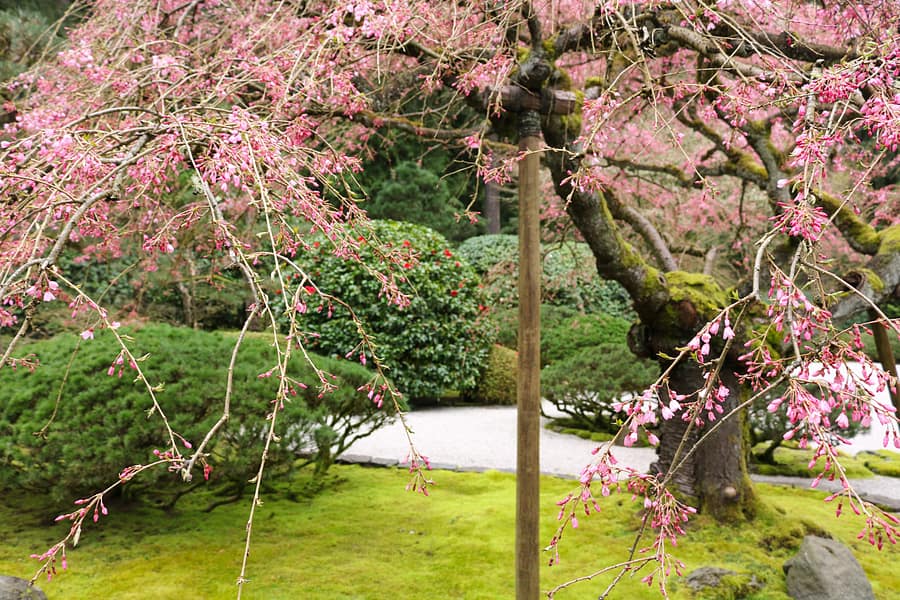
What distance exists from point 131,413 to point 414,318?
453 cm

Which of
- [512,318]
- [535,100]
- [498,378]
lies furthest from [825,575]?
[512,318]

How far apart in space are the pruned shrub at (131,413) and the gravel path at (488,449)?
1.89 m

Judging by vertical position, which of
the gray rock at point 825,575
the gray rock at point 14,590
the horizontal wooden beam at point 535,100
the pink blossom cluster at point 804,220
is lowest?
the gray rock at point 14,590

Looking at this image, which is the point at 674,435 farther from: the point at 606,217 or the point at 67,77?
the point at 67,77

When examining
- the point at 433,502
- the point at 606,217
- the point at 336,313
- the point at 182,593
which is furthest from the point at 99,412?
the point at 336,313

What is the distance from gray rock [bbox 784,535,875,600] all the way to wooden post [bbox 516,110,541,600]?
1227 millimetres

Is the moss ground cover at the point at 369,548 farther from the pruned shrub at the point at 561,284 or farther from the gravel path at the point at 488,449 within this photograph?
the pruned shrub at the point at 561,284

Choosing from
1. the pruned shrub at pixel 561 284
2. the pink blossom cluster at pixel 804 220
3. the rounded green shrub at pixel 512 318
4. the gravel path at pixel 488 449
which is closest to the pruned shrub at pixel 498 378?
the gravel path at pixel 488 449

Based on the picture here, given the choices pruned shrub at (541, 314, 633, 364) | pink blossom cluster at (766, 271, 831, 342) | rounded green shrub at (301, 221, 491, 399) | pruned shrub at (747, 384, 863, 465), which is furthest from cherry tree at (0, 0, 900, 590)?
pruned shrub at (541, 314, 633, 364)

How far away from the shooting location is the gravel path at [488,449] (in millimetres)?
5180

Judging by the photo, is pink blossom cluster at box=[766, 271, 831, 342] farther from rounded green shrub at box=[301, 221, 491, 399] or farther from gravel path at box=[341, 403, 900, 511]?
rounded green shrub at box=[301, 221, 491, 399]

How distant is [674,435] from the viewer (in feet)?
12.1

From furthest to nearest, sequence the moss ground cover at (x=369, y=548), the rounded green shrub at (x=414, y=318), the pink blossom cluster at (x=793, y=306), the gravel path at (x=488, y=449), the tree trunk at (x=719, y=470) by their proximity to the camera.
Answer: the rounded green shrub at (x=414, y=318), the gravel path at (x=488, y=449), the tree trunk at (x=719, y=470), the moss ground cover at (x=369, y=548), the pink blossom cluster at (x=793, y=306)

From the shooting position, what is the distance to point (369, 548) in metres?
3.52
